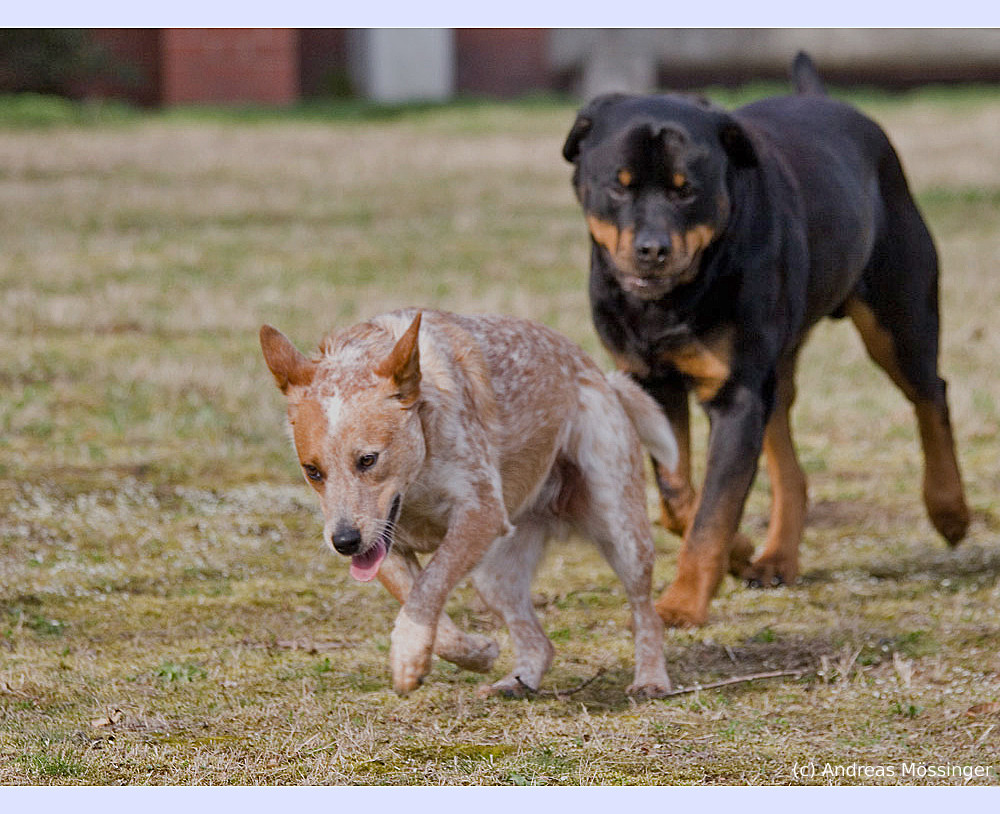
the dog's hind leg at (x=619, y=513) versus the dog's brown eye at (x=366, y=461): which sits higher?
the dog's brown eye at (x=366, y=461)

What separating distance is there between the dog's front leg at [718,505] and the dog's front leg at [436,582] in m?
1.17

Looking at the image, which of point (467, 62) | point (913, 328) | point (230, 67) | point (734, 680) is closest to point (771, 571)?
point (913, 328)

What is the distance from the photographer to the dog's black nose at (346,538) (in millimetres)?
3953

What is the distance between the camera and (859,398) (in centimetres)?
897

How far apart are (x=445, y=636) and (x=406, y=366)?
0.85 m

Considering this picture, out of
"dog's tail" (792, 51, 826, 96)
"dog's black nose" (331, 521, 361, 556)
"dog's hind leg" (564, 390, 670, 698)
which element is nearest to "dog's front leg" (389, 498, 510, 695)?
"dog's black nose" (331, 521, 361, 556)

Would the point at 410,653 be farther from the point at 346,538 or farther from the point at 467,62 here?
the point at 467,62

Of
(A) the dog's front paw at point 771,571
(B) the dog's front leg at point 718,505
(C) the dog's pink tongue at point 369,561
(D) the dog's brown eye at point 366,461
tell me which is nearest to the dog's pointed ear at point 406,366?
(D) the dog's brown eye at point 366,461

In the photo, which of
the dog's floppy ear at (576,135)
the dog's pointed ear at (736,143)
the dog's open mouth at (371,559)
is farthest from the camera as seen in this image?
the dog's floppy ear at (576,135)

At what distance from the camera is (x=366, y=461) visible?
161 inches

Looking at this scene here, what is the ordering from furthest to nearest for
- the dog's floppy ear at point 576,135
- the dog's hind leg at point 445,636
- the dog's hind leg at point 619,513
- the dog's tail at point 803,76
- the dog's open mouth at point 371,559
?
the dog's tail at point 803,76 < the dog's floppy ear at point 576,135 < the dog's hind leg at point 619,513 < the dog's hind leg at point 445,636 < the dog's open mouth at point 371,559

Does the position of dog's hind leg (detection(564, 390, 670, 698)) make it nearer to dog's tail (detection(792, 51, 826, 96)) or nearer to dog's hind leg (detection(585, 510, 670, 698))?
dog's hind leg (detection(585, 510, 670, 698))

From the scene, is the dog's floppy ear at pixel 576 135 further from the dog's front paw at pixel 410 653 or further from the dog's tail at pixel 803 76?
the dog's front paw at pixel 410 653

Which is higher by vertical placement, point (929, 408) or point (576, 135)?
point (576, 135)
